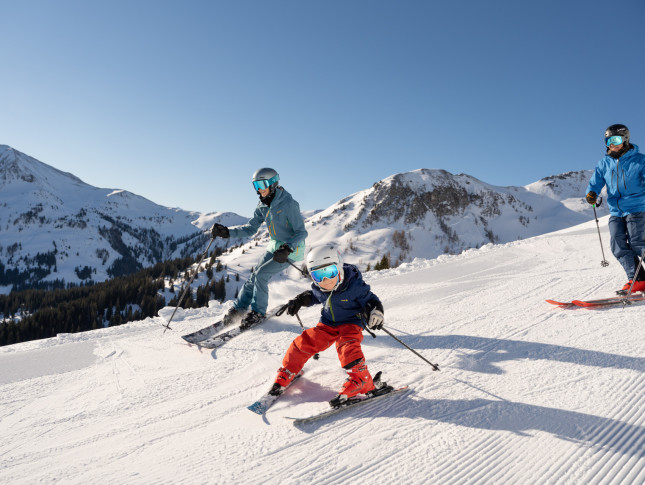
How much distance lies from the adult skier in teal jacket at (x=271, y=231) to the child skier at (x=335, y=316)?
5.60 ft

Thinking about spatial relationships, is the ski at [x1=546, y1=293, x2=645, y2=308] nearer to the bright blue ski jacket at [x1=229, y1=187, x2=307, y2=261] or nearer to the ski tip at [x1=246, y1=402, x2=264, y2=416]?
the bright blue ski jacket at [x1=229, y1=187, x2=307, y2=261]

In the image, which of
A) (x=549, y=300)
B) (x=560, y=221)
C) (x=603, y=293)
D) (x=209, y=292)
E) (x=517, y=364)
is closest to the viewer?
(x=517, y=364)

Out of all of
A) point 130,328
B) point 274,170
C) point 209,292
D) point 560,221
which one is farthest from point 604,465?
point 560,221

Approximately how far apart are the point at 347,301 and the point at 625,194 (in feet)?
16.9

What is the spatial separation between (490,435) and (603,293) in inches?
194

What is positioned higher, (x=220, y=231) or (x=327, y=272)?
(x=220, y=231)

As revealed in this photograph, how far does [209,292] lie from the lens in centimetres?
4991

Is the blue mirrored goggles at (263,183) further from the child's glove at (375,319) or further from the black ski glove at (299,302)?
the child's glove at (375,319)

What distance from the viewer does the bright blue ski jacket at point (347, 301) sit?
3648mm

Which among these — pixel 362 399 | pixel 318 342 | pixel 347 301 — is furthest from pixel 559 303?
pixel 318 342

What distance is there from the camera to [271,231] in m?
5.61

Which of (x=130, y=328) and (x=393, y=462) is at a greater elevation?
(x=130, y=328)

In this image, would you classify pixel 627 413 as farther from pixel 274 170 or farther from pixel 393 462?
pixel 274 170

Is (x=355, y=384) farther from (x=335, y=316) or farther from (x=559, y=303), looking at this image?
(x=559, y=303)
